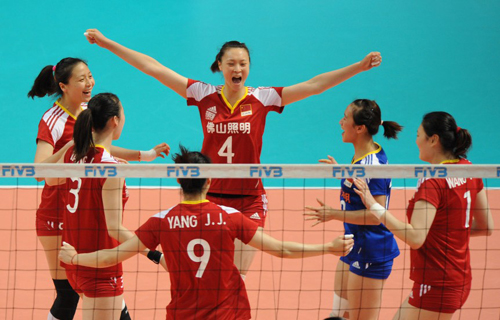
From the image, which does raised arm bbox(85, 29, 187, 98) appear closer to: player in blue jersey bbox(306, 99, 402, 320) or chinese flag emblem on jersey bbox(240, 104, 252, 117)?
chinese flag emblem on jersey bbox(240, 104, 252, 117)

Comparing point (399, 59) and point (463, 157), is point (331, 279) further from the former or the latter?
point (399, 59)

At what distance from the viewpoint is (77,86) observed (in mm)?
4469

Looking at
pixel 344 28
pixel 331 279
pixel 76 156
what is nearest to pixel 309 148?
pixel 344 28

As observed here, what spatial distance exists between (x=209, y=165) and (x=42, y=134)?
1.54 metres

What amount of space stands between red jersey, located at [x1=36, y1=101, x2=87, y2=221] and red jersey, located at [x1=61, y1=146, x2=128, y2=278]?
78 cm

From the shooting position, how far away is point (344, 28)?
42.2 feet

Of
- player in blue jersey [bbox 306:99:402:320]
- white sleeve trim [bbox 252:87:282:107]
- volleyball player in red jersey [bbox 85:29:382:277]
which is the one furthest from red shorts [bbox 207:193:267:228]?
white sleeve trim [bbox 252:87:282:107]

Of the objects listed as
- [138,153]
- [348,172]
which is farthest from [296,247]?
[138,153]

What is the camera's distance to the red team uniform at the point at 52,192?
4.30 meters

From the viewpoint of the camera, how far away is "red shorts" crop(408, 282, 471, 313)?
3.47m

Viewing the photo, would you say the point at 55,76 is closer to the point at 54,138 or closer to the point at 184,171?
the point at 54,138

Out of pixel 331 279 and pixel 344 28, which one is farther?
pixel 344 28

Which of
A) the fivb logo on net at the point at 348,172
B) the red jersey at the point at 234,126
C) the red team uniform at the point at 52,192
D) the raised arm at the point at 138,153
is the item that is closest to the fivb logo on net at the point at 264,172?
the fivb logo on net at the point at 348,172

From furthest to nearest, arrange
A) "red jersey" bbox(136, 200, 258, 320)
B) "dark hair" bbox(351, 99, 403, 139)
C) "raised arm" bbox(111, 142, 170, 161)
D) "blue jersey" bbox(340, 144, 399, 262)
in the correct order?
1. "raised arm" bbox(111, 142, 170, 161)
2. "dark hair" bbox(351, 99, 403, 139)
3. "blue jersey" bbox(340, 144, 399, 262)
4. "red jersey" bbox(136, 200, 258, 320)
